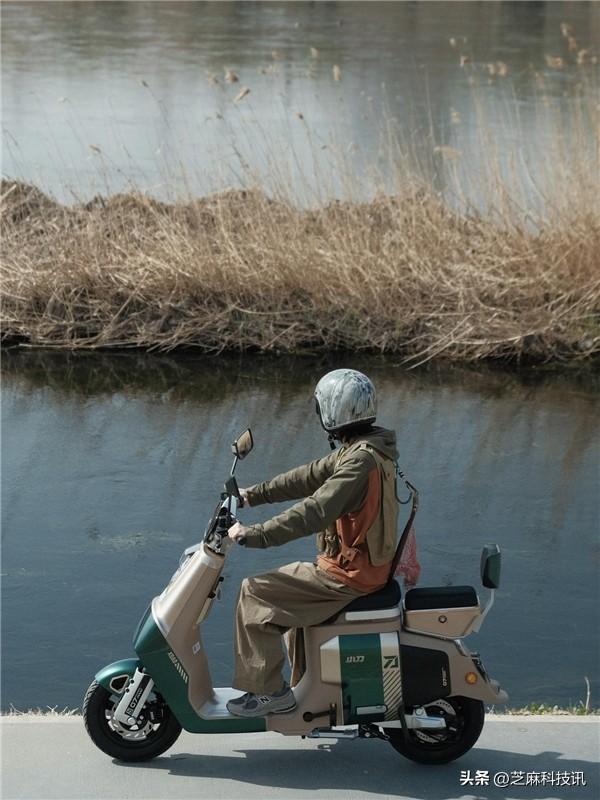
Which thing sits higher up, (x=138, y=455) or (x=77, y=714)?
(x=77, y=714)

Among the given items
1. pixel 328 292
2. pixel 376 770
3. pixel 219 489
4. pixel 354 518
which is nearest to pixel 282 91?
pixel 328 292

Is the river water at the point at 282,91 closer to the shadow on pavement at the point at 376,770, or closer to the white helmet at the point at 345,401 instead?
the white helmet at the point at 345,401

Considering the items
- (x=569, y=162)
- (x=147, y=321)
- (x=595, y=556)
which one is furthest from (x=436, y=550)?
(x=569, y=162)

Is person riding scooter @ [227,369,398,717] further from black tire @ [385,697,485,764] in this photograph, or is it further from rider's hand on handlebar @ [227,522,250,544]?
black tire @ [385,697,485,764]

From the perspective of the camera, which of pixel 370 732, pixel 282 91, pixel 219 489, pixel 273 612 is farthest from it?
pixel 282 91

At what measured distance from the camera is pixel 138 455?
9.18 meters

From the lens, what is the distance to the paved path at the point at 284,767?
428 centimetres

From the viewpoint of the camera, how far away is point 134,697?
443 centimetres

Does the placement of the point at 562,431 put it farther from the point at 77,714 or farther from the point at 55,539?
the point at 77,714

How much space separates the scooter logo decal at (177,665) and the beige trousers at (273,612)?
17 cm

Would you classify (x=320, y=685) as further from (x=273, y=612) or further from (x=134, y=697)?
(x=134, y=697)

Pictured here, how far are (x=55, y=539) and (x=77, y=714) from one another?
259 cm

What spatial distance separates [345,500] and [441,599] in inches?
19.2

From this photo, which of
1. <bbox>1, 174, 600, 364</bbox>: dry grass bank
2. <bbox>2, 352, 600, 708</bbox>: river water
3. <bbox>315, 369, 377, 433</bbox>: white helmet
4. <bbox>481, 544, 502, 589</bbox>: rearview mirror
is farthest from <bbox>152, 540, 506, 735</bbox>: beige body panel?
<bbox>1, 174, 600, 364</bbox>: dry grass bank
